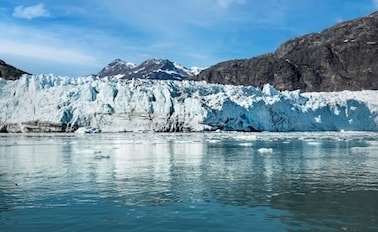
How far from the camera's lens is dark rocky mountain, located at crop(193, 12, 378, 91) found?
255ft

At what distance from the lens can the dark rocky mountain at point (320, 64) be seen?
7769 centimetres

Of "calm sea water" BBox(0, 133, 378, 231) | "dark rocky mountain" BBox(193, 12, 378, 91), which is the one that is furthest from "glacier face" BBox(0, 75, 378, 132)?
"dark rocky mountain" BBox(193, 12, 378, 91)

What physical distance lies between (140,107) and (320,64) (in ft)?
169

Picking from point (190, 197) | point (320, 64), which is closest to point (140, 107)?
point (190, 197)

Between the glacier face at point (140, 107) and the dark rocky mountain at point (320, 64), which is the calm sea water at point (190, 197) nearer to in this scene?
the glacier face at point (140, 107)

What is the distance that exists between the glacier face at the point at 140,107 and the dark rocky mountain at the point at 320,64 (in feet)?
124

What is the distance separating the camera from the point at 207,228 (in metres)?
6.19

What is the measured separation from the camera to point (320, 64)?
82.6 m

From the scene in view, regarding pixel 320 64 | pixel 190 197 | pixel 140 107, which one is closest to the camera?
pixel 190 197

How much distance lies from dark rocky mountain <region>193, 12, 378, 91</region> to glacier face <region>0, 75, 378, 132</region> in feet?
124

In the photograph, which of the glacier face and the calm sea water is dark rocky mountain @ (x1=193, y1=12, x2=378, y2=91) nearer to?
the glacier face

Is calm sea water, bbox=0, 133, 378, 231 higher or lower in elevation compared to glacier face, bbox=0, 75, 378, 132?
lower

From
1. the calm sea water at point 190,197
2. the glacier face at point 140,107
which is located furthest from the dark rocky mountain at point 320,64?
the calm sea water at point 190,197

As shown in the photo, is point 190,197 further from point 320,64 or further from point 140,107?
point 320,64
